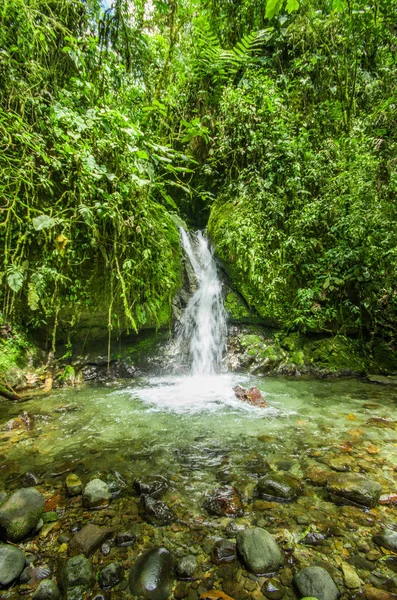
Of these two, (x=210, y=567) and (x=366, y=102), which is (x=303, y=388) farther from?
(x=366, y=102)

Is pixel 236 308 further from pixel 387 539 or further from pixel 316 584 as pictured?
pixel 316 584

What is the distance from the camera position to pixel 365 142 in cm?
523

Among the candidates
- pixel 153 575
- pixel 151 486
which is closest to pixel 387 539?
pixel 153 575

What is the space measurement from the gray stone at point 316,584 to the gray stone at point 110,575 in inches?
33.3

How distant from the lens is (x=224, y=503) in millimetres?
1834

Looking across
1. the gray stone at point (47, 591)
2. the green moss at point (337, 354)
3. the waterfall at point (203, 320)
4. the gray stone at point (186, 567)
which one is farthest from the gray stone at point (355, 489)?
the waterfall at point (203, 320)

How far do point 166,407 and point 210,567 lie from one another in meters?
2.23

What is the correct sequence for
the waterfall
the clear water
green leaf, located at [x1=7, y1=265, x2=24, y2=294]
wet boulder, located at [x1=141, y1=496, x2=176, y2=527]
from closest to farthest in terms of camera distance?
wet boulder, located at [x1=141, y1=496, x2=176, y2=527] < the clear water < green leaf, located at [x1=7, y1=265, x2=24, y2=294] < the waterfall

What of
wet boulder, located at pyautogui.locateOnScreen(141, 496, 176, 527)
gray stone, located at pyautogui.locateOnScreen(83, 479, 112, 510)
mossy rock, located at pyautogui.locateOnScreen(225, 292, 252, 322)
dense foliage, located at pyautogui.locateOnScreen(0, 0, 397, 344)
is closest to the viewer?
wet boulder, located at pyautogui.locateOnScreen(141, 496, 176, 527)

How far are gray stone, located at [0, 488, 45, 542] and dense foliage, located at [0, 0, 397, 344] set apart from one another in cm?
196

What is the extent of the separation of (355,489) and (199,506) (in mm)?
1062

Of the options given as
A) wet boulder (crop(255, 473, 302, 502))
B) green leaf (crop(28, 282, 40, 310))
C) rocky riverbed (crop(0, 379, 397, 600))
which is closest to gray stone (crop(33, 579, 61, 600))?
rocky riverbed (crop(0, 379, 397, 600))

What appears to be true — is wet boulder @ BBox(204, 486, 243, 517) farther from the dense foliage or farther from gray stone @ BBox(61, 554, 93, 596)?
Result: the dense foliage

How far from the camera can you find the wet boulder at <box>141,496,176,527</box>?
5.64 feet
